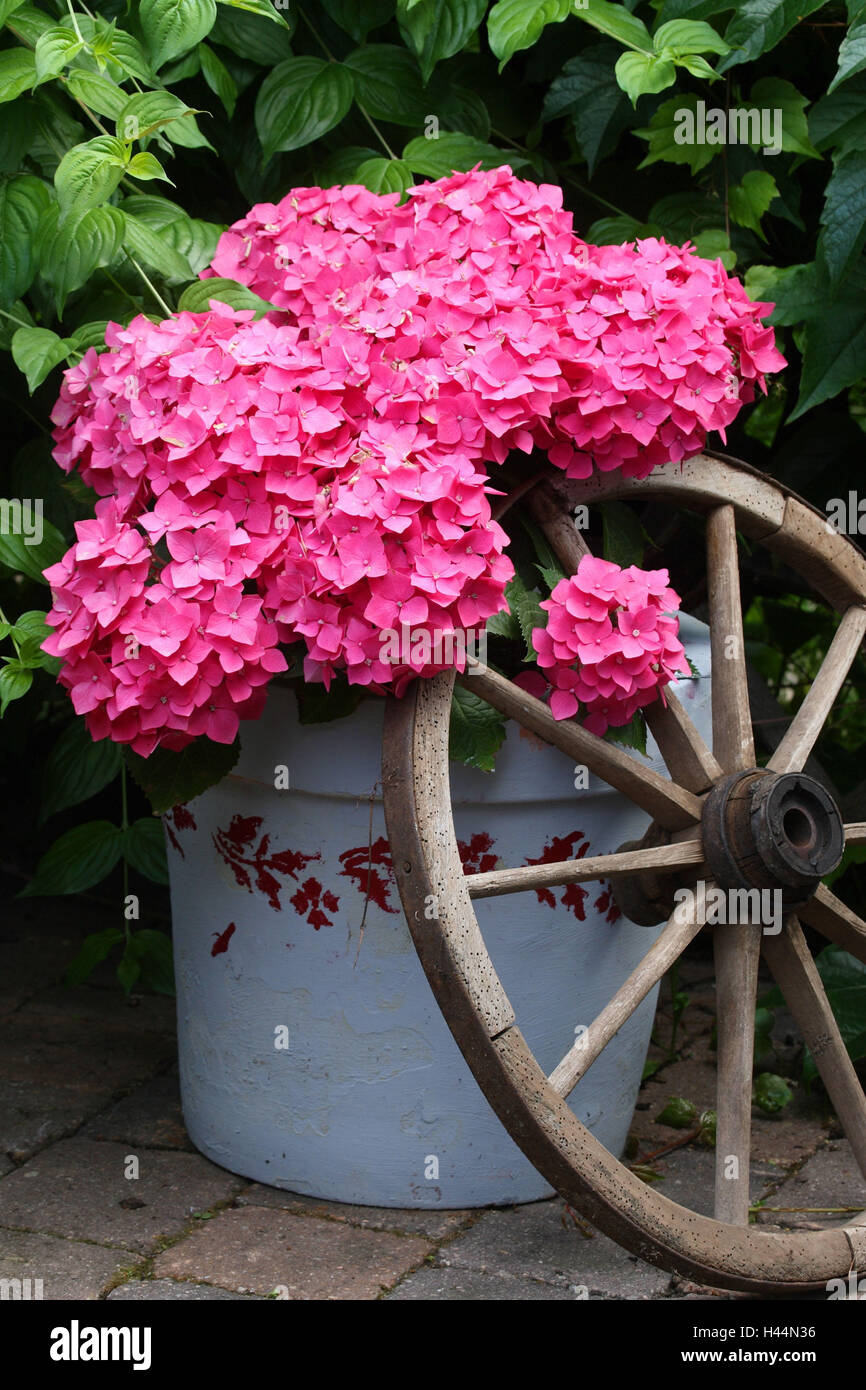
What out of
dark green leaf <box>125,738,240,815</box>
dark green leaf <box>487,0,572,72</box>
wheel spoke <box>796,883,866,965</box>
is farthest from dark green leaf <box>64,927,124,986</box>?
dark green leaf <box>487,0,572,72</box>

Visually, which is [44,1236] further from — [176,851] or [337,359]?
[337,359]

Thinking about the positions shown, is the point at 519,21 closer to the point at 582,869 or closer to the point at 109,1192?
the point at 582,869

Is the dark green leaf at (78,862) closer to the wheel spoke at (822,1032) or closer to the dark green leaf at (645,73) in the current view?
the wheel spoke at (822,1032)

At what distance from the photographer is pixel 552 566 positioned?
1.84 metres

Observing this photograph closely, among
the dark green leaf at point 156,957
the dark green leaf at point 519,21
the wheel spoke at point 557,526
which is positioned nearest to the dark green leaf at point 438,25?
the dark green leaf at point 519,21

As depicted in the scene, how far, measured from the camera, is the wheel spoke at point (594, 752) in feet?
5.62

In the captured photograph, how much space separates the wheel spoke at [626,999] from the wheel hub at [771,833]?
0.24 ft

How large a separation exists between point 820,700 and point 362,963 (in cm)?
73

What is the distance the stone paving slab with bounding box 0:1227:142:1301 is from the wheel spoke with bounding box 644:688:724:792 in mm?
935

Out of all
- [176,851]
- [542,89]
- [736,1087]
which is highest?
[542,89]

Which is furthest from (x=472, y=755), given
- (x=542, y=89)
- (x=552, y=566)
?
(x=542, y=89)

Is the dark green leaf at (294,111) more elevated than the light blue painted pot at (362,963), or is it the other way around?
the dark green leaf at (294,111)

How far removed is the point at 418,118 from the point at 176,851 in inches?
45.6

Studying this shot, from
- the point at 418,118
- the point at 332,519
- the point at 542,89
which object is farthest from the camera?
the point at 542,89
